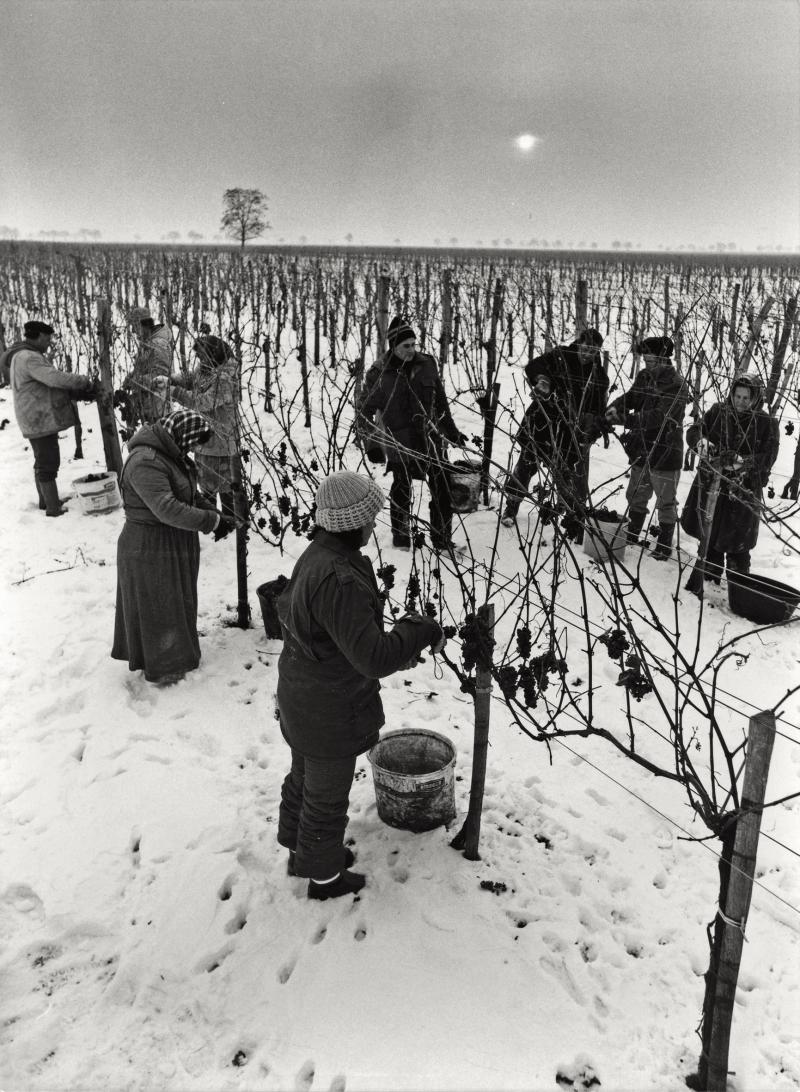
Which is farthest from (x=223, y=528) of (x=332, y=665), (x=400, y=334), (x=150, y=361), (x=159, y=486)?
(x=150, y=361)

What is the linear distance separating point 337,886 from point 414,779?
1.62 ft

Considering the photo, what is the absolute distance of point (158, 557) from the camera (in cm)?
382

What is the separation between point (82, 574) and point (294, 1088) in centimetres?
427

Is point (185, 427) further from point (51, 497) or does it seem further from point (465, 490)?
point (51, 497)

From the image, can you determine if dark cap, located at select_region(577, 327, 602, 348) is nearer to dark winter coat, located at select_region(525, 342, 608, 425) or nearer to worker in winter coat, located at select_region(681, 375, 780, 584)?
dark winter coat, located at select_region(525, 342, 608, 425)

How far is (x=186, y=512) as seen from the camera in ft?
12.0

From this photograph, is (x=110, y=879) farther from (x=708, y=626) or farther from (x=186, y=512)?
(x=708, y=626)

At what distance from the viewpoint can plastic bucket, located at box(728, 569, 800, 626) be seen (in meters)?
4.65

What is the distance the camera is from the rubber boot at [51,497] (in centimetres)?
657

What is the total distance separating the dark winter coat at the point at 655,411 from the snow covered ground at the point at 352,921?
193 cm

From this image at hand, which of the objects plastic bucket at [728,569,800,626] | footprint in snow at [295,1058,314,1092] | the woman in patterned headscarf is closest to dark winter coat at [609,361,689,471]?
plastic bucket at [728,569,800,626]

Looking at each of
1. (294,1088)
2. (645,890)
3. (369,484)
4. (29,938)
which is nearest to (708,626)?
(645,890)

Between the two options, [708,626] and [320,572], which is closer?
[320,572]

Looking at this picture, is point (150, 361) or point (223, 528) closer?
point (223, 528)
